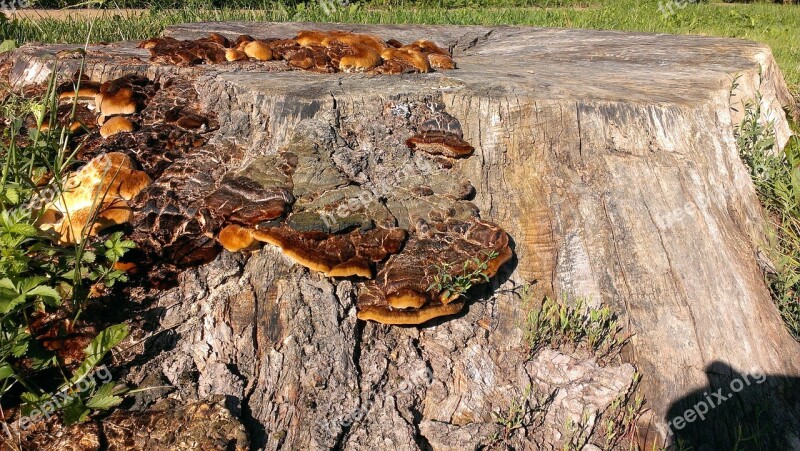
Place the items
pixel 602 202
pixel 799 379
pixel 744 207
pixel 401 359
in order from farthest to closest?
pixel 744 207 → pixel 602 202 → pixel 799 379 → pixel 401 359

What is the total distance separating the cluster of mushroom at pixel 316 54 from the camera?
191 inches

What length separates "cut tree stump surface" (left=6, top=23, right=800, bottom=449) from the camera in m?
3.23

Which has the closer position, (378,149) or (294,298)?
(294,298)

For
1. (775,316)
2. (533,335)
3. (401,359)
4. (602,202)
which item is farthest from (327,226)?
(775,316)

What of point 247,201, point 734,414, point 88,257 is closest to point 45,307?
point 88,257

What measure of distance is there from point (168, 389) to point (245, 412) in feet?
1.25

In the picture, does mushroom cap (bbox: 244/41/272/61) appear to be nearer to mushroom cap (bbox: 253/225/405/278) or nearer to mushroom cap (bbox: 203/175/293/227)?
mushroom cap (bbox: 203/175/293/227)

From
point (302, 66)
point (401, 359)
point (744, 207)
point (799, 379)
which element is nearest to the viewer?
point (401, 359)

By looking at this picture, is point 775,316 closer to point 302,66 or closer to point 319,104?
point 319,104

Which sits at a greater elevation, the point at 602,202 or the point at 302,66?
the point at 302,66

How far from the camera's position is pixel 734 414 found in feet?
11.3

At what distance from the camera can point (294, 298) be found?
3406 millimetres

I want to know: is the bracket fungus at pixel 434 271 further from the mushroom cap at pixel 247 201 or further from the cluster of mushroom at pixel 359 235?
the mushroom cap at pixel 247 201

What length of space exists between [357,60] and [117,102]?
5.52ft
